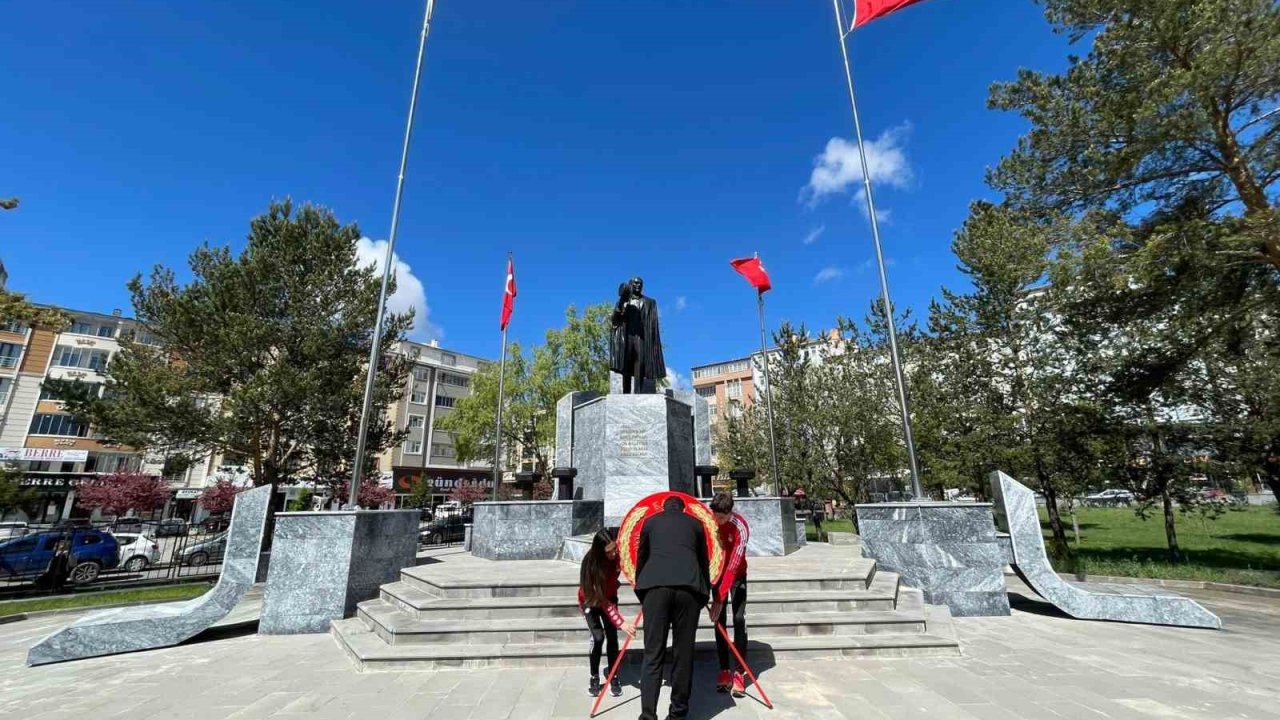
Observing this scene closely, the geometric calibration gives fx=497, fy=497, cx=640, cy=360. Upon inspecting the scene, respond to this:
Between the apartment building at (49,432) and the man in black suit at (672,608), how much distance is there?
44903mm

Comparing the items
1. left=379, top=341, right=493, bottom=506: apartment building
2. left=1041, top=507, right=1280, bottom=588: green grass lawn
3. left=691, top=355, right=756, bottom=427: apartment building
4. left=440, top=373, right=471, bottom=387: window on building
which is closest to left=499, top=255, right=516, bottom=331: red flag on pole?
left=1041, top=507, right=1280, bottom=588: green grass lawn

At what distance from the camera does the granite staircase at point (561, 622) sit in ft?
18.6

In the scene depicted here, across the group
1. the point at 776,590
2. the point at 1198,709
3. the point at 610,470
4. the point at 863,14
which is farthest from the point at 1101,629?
the point at 863,14

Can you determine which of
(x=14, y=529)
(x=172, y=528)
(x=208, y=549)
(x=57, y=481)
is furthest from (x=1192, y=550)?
(x=57, y=481)

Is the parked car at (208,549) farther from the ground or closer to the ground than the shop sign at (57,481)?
closer to the ground

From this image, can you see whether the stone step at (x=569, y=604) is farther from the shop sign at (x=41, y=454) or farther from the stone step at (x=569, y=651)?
the shop sign at (x=41, y=454)

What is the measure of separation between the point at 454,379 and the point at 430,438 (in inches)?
310

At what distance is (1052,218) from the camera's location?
44.1 ft

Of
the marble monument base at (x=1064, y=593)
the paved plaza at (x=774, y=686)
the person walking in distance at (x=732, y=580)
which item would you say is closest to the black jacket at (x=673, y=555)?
the person walking in distance at (x=732, y=580)

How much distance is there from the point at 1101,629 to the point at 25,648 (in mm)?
15658

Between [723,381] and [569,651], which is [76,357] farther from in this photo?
[723,381]

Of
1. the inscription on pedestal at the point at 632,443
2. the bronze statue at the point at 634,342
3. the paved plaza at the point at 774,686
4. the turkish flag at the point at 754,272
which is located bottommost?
the paved plaza at the point at 774,686

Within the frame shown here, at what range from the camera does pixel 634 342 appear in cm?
1196

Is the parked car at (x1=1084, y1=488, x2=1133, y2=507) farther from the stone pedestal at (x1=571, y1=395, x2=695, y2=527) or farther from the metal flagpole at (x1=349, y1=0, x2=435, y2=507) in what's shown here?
the metal flagpole at (x1=349, y1=0, x2=435, y2=507)
